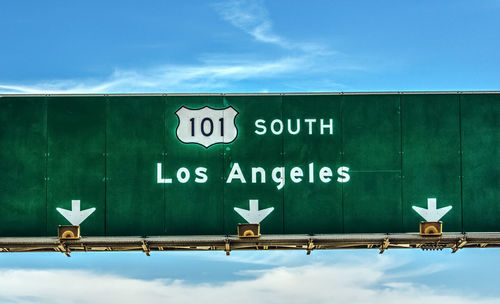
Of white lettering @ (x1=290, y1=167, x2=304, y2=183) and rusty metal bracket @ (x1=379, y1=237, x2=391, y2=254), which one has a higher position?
white lettering @ (x1=290, y1=167, x2=304, y2=183)

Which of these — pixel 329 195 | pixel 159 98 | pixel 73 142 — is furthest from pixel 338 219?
pixel 73 142

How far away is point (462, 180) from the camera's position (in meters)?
20.4

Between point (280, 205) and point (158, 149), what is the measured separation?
355 centimetres

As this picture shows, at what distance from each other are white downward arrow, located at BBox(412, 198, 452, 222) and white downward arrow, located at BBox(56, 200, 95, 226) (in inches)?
341

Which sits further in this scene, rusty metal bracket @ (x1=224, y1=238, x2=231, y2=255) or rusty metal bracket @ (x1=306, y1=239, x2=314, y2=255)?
rusty metal bracket @ (x1=306, y1=239, x2=314, y2=255)

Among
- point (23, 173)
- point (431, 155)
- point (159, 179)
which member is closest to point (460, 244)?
point (431, 155)

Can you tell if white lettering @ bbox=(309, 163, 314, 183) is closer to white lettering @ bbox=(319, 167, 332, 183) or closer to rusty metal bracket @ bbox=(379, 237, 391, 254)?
white lettering @ bbox=(319, 167, 332, 183)

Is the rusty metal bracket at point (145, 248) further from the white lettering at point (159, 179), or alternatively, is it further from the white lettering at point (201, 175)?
the white lettering at point (201, 175)

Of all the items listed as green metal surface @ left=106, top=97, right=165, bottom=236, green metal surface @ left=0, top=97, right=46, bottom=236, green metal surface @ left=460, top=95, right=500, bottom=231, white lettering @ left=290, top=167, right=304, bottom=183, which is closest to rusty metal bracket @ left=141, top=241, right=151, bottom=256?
green metal surface @ left=106, top=97, right=165, bottom=236

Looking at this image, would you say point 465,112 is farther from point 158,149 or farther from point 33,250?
point 33,250

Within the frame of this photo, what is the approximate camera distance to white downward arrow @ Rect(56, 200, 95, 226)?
20.2 metres

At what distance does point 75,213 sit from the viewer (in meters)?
20.2

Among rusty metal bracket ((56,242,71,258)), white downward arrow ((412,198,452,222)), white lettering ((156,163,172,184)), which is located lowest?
rusty metal bracket ((56,242,71,258))

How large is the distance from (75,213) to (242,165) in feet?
15.0
